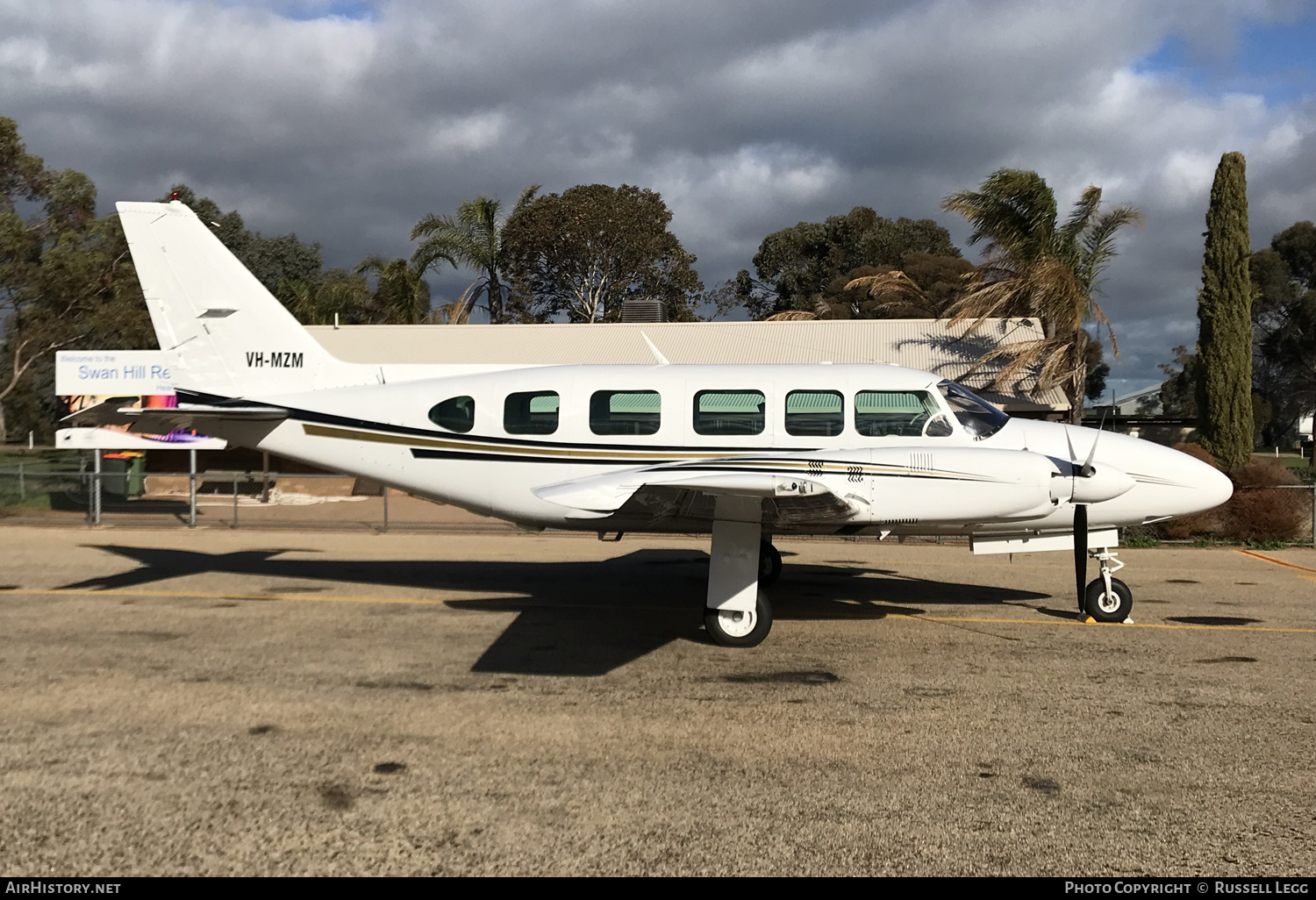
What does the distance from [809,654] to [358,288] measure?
41.1 meters

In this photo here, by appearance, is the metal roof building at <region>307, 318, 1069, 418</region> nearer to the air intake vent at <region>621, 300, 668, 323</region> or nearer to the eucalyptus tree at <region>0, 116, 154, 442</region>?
the air intake vent at <region>621, 300, 668, 323</region>

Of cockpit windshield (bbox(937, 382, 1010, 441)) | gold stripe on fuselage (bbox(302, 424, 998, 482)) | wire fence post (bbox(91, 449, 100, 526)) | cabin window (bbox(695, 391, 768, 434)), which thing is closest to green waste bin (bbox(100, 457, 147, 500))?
wire fence post (bbox(91, 449, 100, 526))

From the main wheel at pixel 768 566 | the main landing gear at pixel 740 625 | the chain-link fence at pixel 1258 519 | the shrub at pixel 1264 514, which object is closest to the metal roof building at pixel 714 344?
the chain-link fence at pixel 1258 519

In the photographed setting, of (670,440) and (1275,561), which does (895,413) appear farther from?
(1275,561)

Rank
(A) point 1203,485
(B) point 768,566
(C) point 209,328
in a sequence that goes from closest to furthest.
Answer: (A) point 1203,485 → (C) point 209,328 → (B) point 768,566

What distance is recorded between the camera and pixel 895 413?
10008mm

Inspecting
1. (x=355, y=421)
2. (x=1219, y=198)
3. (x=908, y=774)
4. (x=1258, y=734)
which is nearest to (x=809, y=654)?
(x=908, y=774)

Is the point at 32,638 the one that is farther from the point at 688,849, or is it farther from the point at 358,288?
the point at 358,288

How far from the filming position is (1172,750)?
6.35m

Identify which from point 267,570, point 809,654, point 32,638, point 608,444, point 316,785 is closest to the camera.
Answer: point 316,785

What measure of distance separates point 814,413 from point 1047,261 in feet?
49.5

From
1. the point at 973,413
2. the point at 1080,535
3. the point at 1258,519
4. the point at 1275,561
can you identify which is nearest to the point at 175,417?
the point at 973,413

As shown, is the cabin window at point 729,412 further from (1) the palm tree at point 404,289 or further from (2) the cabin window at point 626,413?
(1) the palm tree at point 404,289

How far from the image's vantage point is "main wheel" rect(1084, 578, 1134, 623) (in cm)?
1045
